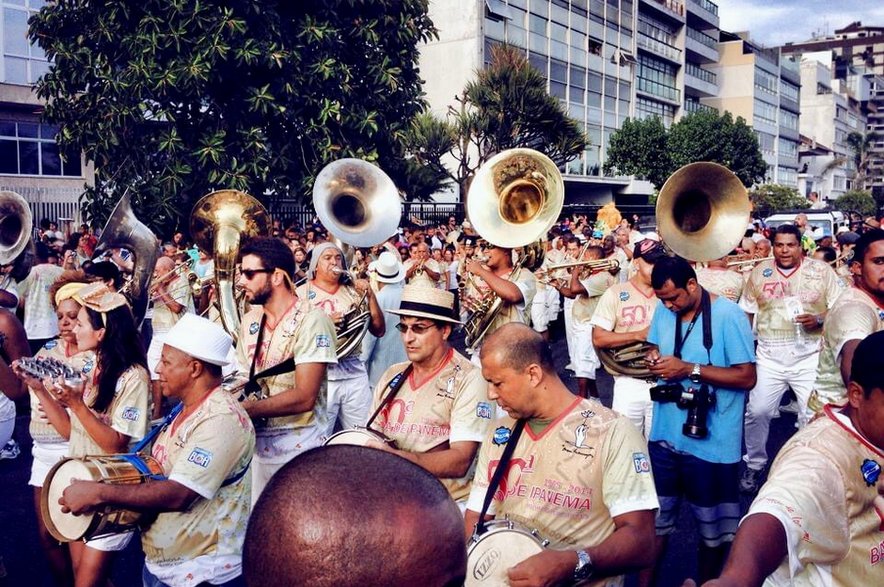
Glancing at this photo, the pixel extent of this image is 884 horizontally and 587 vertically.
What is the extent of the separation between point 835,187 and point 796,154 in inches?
755

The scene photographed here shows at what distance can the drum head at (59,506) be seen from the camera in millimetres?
3287

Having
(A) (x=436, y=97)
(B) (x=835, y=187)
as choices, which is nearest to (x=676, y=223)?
(A) (x=436, y=97)

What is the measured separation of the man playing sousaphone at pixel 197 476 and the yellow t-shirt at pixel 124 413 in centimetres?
35

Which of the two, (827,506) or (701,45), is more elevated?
(701,45)

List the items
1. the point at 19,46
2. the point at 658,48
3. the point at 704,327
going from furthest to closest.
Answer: the point at 658,48 → the point at 19,46 → the point at 704,327

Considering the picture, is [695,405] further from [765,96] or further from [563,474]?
[765,96]

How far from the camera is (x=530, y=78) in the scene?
1146 inches

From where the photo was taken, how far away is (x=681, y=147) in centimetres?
4994

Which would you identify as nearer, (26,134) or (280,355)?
(280,355)

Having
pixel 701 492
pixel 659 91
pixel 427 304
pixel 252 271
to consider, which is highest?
pixel 659 91

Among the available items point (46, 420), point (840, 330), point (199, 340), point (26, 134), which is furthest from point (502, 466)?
point (26, 134)

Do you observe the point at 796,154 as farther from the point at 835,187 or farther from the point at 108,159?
the point at 108,159

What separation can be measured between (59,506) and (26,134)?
82.5 feet

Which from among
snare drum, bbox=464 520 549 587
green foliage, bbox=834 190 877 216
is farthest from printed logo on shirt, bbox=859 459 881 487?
green foliage, bbox=834 190 877 216
